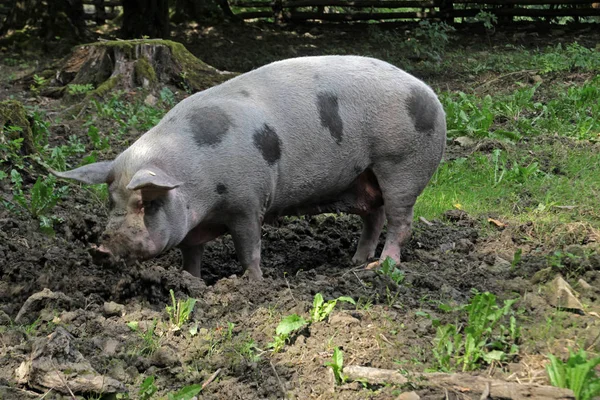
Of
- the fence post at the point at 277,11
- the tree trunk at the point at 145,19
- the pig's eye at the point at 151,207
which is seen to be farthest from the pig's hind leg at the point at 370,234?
the fence post at the point at 277,11

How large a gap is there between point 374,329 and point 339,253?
2188mm

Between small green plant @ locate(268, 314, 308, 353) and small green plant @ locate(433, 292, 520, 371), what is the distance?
647 millimetres

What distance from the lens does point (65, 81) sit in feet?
33.0

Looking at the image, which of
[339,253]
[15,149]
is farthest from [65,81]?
[339,253]

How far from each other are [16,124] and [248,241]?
2.71 metres

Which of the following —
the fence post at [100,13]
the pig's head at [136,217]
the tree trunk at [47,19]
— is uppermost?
the pig's head at [136,217]

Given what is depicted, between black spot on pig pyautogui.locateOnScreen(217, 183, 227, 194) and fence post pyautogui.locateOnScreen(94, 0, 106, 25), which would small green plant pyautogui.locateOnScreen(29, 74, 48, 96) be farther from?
fence post pyautogui.locateOnScreen(94, 0, 106, 25)

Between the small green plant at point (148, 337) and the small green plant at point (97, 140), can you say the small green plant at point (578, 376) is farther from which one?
the small green plant at point (97, 140)

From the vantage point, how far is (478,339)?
3672 millimetres

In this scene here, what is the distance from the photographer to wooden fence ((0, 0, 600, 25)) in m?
16.6

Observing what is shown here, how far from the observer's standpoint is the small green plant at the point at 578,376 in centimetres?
320

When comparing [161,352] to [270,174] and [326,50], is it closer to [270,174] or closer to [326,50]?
[270,174]

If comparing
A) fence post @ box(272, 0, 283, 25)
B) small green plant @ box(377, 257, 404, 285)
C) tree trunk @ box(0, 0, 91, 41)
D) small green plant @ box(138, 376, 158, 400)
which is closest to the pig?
small green plant @ box(377, 257, 404, 285)

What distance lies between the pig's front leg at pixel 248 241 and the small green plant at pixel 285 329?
1115mm
